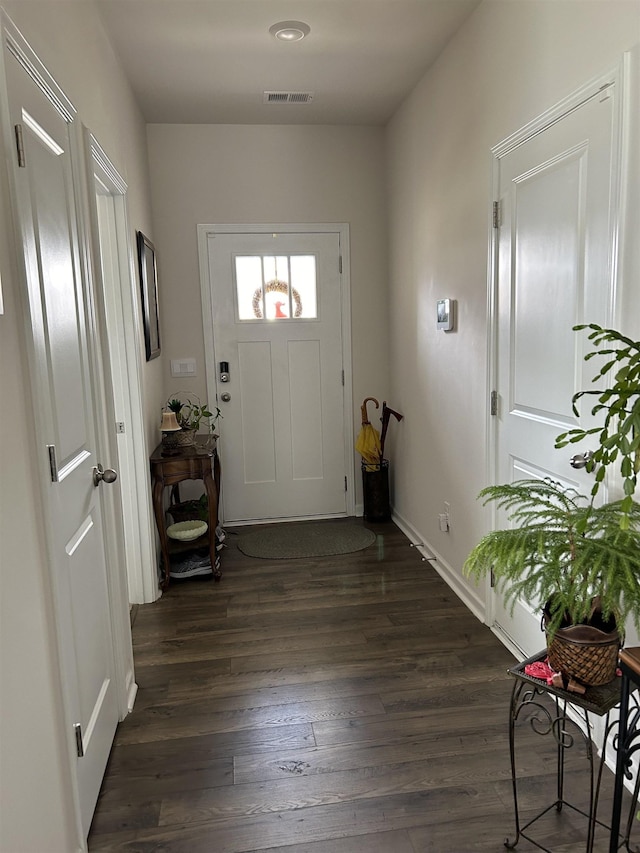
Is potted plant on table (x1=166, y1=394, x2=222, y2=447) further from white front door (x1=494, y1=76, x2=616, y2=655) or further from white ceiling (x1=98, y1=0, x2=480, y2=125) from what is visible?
white front door (x1=494, y1=76, x2=616, y2=655)

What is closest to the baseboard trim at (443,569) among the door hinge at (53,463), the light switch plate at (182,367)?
the light switch plate at (182,367)

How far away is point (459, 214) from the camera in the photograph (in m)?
3.04

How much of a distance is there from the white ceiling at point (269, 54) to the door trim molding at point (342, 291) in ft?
2.21

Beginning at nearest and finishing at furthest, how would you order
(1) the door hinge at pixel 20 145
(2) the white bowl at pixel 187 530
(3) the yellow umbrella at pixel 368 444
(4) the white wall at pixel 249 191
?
(1) the door hinge at pixel 20 145
(2) the white bowl at pixel 187 530
(4) the white wall at pixel 249 191
(3) the yellow umbrella at pixel 368 444

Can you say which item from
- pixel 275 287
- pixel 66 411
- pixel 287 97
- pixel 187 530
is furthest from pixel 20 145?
pixel 275 287

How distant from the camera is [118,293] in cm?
297

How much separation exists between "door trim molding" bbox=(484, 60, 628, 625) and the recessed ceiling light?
41.2 inches

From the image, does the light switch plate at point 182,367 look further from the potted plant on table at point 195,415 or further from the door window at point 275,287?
the door window at point 275,287

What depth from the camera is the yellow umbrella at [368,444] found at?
4.36 meters

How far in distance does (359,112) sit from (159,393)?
222 cm

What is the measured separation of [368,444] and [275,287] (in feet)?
4.22

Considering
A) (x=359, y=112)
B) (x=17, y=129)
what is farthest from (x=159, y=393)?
(x=17, y=129)

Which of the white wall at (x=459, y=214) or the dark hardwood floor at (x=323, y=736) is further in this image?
the white wall at (x=459, y=214)

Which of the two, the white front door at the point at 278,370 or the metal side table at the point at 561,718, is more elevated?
the white front door at the point at 278,370
